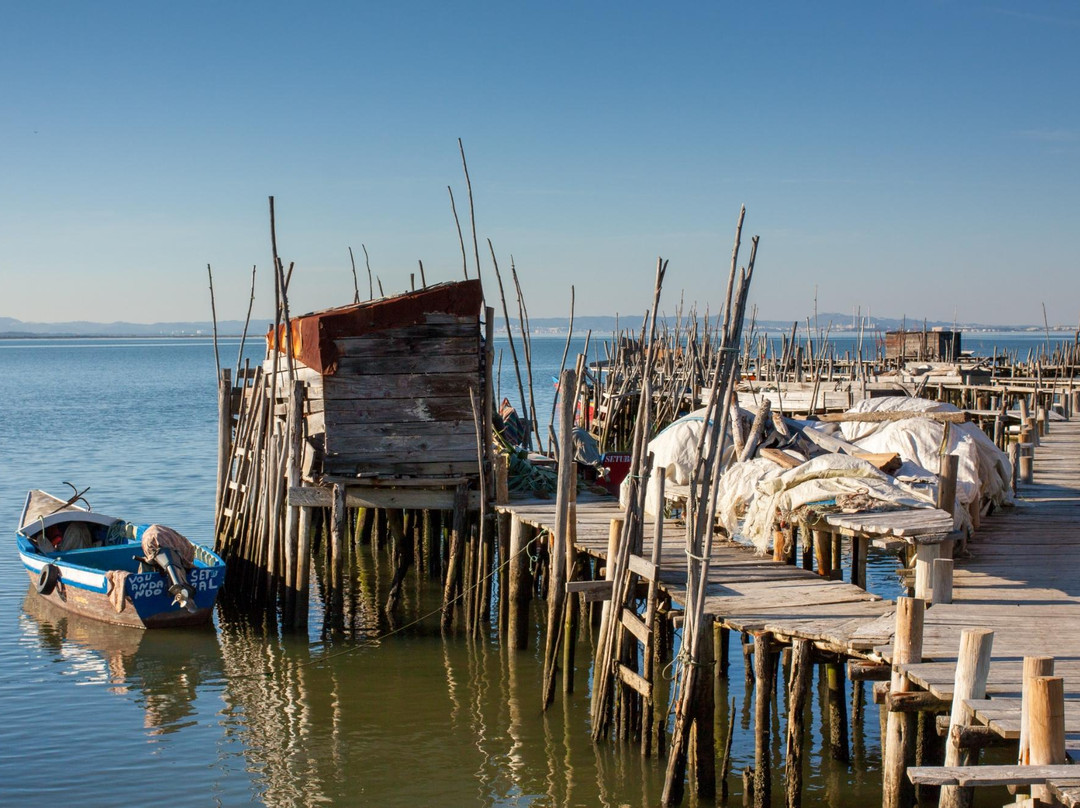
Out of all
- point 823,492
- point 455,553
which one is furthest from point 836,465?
point 455,553

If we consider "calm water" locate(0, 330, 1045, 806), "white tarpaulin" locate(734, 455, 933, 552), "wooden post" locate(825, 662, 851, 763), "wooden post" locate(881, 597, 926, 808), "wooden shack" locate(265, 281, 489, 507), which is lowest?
"calm water" locate(0, 330, 1045, 806)

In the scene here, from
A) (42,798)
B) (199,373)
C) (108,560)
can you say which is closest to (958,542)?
(42,798)

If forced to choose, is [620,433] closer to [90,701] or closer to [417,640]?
[417,640]

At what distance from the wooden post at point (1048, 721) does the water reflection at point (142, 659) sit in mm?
8417

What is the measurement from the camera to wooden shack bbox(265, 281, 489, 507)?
1326cm

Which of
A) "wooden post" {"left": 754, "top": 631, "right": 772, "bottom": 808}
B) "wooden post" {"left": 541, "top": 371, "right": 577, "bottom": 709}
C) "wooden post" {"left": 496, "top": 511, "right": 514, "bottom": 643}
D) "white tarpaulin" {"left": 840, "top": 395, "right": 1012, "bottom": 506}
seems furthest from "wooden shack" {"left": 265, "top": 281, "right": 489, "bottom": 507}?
"wooden post" {"left": 754, "top": 631, "right": 772, "bottom": 808}

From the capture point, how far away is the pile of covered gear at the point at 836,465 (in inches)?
411

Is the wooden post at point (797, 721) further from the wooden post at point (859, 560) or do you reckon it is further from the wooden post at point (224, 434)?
the wooden post at point (224, 434)

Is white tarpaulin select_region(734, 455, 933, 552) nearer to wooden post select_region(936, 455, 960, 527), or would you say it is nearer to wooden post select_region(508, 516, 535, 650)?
wooden post select_region(936, 455, 960, 527)

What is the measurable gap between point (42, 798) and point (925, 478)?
919 cm

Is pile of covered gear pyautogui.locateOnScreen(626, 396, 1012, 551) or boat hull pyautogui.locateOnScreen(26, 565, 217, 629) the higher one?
pile of covered gear pyautogui.locateOnScreen(626, 396, 1012, 551)

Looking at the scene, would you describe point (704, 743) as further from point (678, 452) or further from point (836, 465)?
point (678, 452)

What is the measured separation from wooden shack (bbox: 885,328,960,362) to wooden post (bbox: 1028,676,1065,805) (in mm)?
41587

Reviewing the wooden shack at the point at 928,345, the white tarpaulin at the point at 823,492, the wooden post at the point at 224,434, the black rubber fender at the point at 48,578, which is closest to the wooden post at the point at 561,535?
the white tarpaulin at the point at 823,492
